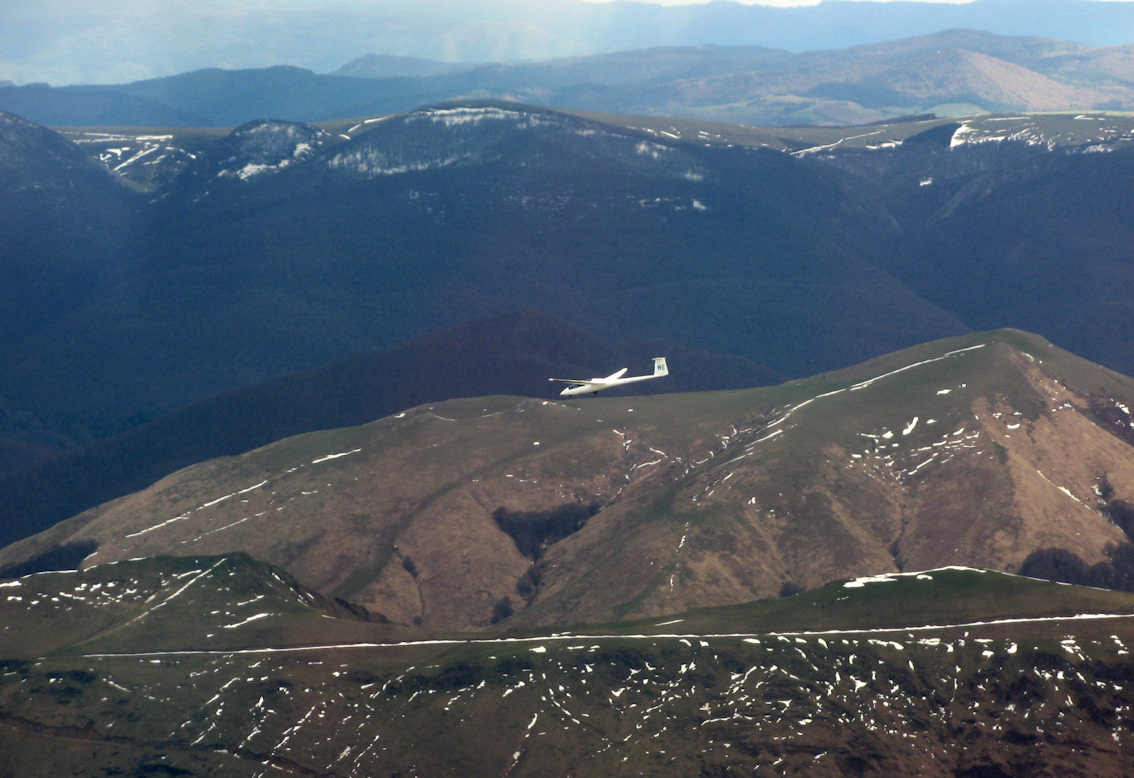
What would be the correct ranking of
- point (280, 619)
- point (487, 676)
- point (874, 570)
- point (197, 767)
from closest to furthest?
point (197, 767)
point (487, 676)
point (280, 619)
point (874, 570)

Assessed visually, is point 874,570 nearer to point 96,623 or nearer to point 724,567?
point 724,567

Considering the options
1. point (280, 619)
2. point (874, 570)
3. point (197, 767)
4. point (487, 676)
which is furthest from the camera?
point (874, 570)

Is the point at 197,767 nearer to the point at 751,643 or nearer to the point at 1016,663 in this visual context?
the point at 751,643

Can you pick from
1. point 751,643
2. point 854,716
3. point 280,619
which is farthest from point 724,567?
point 280,619

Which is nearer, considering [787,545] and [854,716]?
[854,716]

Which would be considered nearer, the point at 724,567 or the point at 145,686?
the point at 145,686

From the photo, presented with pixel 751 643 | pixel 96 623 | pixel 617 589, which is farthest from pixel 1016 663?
pixel 96 623

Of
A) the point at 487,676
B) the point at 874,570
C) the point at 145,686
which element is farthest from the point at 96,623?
the point at 874,570

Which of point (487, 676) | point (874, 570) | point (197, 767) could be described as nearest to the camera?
point (197, 767)
